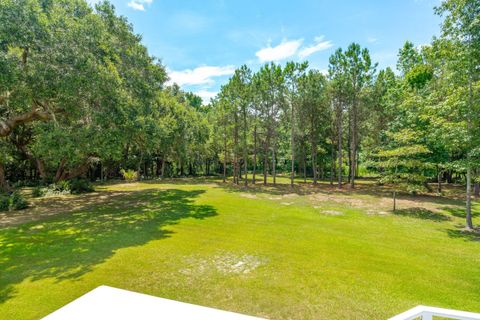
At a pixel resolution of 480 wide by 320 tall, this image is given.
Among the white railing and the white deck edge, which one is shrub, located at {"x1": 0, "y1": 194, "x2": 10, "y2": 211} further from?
the white railing

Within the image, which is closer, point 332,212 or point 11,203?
point 11,203

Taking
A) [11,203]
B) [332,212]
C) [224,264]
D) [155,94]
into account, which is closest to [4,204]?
[11,203]

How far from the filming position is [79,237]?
917cm

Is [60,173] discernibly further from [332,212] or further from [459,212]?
[459,212]

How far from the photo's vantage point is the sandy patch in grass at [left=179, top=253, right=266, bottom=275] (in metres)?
6.57

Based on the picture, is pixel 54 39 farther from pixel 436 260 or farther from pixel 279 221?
pixel 436 260

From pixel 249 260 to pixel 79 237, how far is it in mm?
6814

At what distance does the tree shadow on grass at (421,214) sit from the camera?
13445 millimetres

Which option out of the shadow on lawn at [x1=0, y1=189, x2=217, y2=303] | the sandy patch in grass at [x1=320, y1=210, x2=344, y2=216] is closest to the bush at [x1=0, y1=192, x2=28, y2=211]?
the shadow on lawn at [x1=0, y1=189, x2=217, y2=303]

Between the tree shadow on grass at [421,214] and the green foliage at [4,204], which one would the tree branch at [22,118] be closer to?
the green foliage at [4,204]

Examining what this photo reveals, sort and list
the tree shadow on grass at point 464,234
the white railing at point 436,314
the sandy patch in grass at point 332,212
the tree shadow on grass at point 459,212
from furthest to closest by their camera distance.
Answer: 1. the sandy patch in grass at point 332,212
2. the tree shadow on grass at point 459,212
3. the tree shadow on grass at point 464,234
4. the white railing at point 436,314

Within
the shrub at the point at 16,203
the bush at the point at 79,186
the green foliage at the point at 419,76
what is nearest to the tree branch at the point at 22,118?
the shrub at the point at 16,203

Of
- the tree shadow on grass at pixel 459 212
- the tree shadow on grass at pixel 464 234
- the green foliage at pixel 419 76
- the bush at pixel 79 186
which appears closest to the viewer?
the tree shadow on grass at pixel 464 234

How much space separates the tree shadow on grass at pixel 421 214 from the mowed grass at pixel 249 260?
166 millimetres
